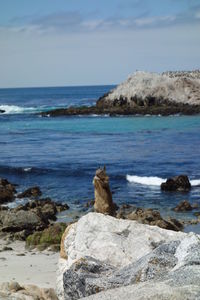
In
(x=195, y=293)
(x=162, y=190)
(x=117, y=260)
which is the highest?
(x=195, y=293)

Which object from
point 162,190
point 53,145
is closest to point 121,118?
point 53,145

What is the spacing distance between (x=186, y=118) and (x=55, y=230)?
52.2 m

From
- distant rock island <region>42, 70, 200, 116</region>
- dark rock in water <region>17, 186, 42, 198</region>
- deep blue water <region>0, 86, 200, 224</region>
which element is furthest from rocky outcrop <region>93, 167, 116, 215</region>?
distant rock island <region>42, 70, 200, 116</region>

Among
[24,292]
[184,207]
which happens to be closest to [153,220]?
[184,207]

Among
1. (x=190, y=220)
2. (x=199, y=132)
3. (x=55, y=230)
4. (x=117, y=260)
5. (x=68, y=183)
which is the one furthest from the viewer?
(x=199, y=132)

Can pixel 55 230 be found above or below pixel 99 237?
below

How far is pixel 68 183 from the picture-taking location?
102 feet

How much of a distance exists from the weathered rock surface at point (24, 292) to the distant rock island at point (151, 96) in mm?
64815

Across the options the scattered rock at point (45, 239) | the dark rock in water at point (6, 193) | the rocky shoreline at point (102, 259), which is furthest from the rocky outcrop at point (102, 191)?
the dark rock in water at point (6, 193)

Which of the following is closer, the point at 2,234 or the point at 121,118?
the point at 2,234

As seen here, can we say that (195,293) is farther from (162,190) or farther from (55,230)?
(162,190)

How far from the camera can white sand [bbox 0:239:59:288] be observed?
12406mm

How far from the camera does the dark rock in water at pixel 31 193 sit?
28.0 meters

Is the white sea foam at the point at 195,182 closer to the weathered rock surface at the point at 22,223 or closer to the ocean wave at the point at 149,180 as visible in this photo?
the ocean wave at the point at 149,180
